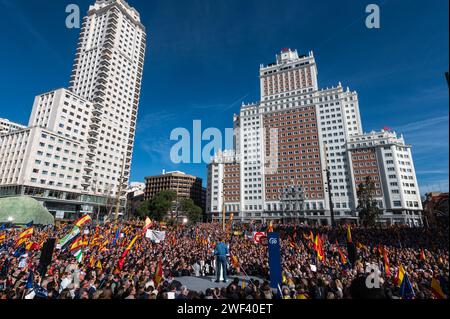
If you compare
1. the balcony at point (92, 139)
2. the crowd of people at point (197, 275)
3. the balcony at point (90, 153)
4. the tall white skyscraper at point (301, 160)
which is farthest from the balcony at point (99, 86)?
the crowd of people at point (197, 275)

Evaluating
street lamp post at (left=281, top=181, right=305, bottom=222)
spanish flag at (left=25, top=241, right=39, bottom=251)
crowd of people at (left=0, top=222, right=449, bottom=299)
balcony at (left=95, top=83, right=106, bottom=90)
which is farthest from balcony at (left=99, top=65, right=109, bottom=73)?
street lamp post at (left=281, top=181, right=305, bottom=222)

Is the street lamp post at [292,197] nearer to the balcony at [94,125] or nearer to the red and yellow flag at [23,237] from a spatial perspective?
the balcony at [94,125]

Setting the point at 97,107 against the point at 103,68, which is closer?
the point at 97,107

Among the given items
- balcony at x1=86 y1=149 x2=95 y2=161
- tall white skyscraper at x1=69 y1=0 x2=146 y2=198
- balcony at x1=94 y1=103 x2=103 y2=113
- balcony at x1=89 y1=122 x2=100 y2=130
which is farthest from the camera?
tall white skyscraper at x1=69 y1=0 x2=146 y2=198

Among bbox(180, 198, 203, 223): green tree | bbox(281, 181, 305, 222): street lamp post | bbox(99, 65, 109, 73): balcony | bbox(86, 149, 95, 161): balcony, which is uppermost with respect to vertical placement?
bbox(99, 65, 109, 73): balcony

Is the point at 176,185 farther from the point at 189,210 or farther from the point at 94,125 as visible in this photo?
the point at 94,125

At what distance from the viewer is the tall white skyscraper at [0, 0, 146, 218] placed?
5588cm

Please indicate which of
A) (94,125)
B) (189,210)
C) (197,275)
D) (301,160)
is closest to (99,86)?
(94,125)

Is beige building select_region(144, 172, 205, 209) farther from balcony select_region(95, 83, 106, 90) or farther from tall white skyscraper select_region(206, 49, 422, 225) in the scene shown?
balcony select_region(95, 83, 106, 90)

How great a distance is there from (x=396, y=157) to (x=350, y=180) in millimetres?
15234

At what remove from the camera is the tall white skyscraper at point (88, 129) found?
55.9 m

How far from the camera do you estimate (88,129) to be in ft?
229
